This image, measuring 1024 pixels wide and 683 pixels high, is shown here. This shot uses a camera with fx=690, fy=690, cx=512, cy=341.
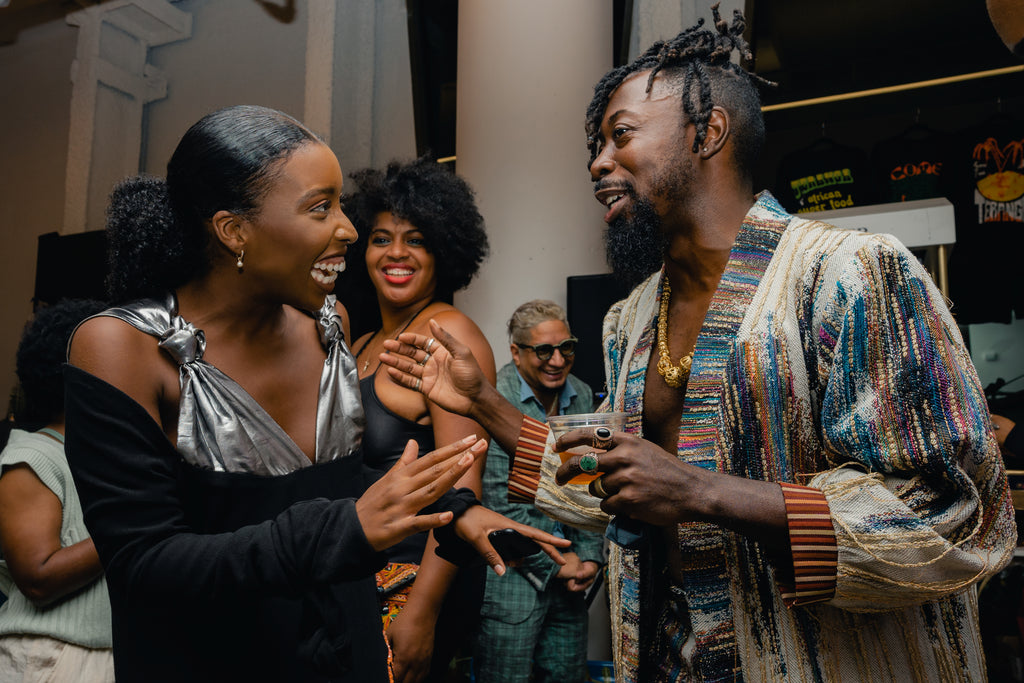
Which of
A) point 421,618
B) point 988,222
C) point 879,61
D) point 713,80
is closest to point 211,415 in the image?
point 421,618

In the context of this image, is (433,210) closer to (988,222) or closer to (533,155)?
(533,155)

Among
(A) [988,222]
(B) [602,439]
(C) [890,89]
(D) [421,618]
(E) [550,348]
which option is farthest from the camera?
(C) [890,89]

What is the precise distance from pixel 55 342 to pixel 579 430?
2.16m

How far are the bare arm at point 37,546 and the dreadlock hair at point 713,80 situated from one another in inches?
82.1

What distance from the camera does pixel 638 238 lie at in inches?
73.0

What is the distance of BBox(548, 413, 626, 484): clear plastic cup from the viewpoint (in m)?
1.35

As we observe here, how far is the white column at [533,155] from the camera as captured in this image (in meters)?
3.98

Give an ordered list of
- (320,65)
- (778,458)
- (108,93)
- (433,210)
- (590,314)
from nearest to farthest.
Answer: (778,458)
(433,210)
(590,314)
(320,65)
(108,93)

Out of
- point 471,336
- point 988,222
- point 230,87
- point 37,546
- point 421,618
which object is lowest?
point 421,618

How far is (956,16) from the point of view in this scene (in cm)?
467

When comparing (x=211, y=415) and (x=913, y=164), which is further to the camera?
(x=913, y=164)

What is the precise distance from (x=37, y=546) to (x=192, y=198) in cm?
127

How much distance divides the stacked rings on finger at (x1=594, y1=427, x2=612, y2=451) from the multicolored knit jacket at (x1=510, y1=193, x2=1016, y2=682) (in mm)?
269

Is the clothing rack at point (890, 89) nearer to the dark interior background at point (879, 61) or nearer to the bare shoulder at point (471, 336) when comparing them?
the dark interior background at point (879, 61)
